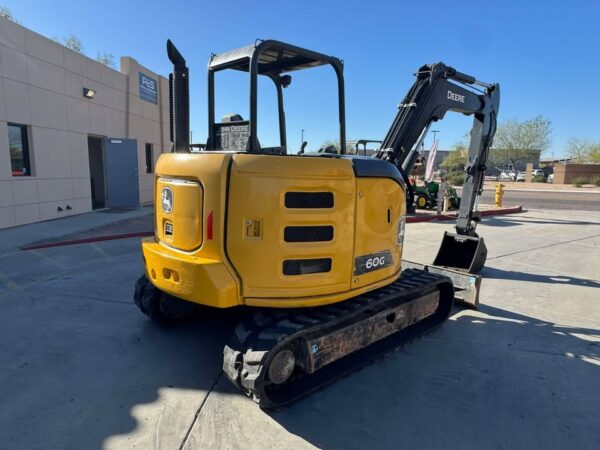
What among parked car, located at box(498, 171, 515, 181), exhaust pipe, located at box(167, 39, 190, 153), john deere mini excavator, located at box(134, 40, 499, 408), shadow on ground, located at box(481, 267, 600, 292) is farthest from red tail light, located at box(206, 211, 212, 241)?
parked car, located at box(498, 171, 515, 181)

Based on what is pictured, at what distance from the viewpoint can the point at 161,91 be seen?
19109mm

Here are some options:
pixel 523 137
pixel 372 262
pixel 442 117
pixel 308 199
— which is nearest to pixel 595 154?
pixel 523 137

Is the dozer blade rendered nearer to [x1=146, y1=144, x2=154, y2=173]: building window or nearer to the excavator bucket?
the excavator bucket

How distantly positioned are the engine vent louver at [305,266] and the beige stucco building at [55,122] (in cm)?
1022

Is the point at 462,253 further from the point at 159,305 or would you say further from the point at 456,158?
the point at 456,158

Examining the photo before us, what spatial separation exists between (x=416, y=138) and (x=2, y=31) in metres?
10.7

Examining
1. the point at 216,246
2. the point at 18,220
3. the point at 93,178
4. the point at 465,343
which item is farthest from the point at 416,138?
the point at 93,178

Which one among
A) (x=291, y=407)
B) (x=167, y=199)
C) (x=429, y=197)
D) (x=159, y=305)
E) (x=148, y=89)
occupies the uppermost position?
(x=148, y=89)

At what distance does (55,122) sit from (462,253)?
1196 centimetres

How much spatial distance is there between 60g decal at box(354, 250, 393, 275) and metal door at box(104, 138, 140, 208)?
1383cm

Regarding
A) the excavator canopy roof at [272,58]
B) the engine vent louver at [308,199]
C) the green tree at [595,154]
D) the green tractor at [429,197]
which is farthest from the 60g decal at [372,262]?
the green tree at [595,154]

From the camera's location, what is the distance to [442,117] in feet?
19.7

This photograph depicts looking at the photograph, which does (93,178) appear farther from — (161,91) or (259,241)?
(259,241)

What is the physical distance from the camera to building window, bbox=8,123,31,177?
1090 centimetres
